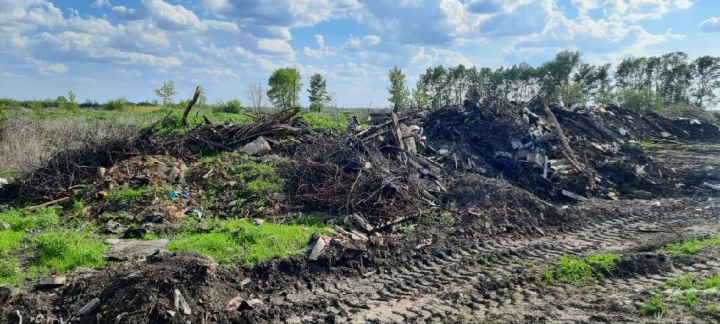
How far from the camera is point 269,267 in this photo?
236 inches

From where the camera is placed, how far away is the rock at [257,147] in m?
11.9

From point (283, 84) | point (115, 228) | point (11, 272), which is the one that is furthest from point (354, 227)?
point (283, 84)

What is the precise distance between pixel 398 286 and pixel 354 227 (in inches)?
85.9

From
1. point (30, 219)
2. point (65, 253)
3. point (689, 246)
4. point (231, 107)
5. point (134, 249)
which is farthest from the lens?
point (231, 107)

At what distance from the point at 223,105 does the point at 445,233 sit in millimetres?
26924

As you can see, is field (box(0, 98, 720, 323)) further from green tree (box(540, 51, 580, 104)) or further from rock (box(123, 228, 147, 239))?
green tree (box(540, 51, 580, 104))

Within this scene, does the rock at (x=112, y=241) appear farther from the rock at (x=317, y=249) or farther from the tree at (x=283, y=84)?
the tree at (x=283, y=84)

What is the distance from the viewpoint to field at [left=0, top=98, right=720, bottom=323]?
511cm

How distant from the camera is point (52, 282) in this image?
530cm

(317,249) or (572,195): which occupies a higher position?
(572,195)

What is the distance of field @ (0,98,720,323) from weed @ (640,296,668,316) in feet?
0.18

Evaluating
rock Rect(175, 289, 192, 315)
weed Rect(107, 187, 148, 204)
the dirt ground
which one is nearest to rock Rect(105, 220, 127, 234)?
weed Rect(107, 187, 148, 204)

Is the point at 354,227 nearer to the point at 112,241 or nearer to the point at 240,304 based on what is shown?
the point at 240,304

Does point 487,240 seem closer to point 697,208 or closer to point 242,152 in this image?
point 697,208
